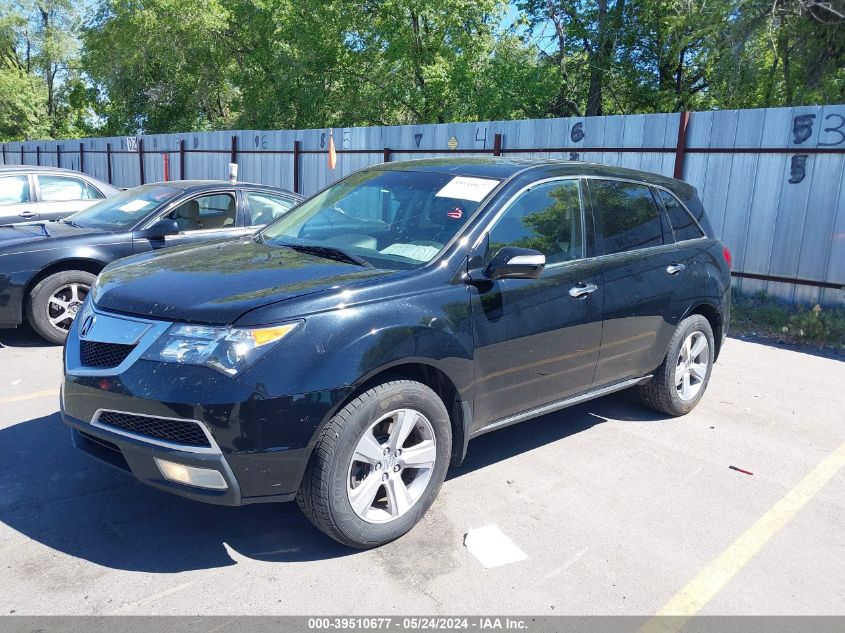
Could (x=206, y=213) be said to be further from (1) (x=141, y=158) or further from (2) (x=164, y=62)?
(2) (x=164, y=62)

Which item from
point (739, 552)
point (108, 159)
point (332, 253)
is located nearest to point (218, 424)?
point (332, 253)

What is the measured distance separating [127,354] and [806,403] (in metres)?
5.08

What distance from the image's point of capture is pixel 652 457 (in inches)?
182

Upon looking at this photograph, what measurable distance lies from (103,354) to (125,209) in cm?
451

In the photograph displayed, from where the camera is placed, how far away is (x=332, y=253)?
3.90 m

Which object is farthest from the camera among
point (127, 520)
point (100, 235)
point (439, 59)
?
point (439, 59)

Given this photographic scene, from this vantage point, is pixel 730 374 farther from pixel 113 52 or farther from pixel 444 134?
pixel 113 52

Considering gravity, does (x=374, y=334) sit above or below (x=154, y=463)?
above

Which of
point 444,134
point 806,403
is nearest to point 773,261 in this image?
point 806,403

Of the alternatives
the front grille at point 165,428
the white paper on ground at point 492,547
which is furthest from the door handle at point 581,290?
the front grille at point 165,428

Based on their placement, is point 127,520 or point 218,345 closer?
point 218,345

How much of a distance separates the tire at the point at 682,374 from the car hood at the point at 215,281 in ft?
8.15

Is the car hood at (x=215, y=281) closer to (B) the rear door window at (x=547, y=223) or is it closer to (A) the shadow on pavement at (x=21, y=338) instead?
(B) the rear door window at (x=547, y=223)

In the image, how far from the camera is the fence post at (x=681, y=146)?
929cm
